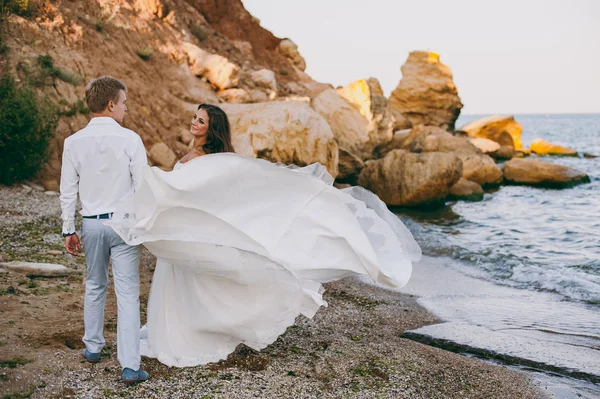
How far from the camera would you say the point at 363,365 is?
5.32 m

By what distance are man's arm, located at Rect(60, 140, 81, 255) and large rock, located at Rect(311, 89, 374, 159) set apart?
55.9 feet

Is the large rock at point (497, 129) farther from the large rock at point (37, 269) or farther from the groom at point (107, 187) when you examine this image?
the groom at point (107, 187)

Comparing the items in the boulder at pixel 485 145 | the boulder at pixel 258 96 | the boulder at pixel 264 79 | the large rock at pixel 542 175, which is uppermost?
the boulder at pixel 264 79

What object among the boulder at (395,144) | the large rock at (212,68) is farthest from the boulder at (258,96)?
the boulder at (395,144)

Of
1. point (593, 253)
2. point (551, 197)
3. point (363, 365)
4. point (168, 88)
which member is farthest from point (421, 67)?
point (363, 365)

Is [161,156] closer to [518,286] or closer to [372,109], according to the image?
[518,286]

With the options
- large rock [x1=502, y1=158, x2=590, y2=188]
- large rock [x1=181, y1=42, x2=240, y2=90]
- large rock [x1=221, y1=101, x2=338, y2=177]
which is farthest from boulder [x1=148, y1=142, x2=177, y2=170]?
large rock [x1=502, y1=158, x2=590, y2=188]

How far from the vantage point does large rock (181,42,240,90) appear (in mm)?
20516

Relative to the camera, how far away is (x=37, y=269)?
23.4ft

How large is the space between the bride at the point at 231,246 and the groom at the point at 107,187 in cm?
15

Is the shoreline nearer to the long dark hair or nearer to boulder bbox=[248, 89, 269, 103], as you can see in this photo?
the long dark hair

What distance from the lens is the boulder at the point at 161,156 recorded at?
15.2 metres

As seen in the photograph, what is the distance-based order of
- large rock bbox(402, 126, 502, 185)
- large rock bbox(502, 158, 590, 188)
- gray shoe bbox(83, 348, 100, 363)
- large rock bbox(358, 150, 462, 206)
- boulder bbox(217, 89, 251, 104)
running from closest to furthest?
1. gray shoe bbox(83, 348, 100, 363)
2. large rock bbox(358, 150, 462, 206)
3. boulder bbox(217, 89, 251, 104)
4. large rock bbox(402, 126, 502, 185)
5. large rock bbox(502, 158, 590, 188)

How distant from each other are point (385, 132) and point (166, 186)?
801 inches
